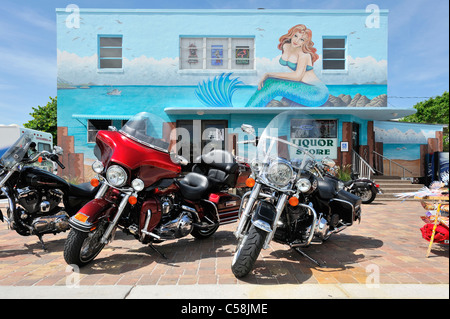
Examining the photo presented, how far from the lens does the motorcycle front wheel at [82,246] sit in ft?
10.9

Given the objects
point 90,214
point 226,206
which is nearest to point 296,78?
point 226,206

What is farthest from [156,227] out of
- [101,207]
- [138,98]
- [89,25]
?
[89,25]

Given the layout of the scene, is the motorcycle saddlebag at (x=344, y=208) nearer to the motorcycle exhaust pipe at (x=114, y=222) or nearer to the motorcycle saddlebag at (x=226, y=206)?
the motorcycle saddlebag at (x=226, y=206)

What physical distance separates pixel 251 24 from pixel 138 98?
528 centimetres

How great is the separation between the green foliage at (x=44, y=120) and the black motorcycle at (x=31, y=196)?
2215 centimetres

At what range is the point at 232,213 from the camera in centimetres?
474

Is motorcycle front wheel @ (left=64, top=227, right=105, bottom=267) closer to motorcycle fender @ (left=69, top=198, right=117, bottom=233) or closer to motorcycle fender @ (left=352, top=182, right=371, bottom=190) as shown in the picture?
motorcycle fender @ (left=69, top=198, right=117, bottom=233)

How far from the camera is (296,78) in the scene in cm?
1225

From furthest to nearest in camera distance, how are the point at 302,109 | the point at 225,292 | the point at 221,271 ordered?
the point at 302,109 < the point at 221,271 < the point at 225,292

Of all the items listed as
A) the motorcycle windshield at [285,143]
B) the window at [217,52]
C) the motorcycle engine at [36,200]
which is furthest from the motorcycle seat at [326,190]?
the window at [217,52]

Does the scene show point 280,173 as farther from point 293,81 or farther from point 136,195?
point 293,81

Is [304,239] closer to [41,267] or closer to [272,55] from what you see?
[41,267]

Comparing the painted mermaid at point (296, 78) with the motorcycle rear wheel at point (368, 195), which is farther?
the painted mermaid at point (296, 78)

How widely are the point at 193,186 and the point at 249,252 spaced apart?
5.43 ft
